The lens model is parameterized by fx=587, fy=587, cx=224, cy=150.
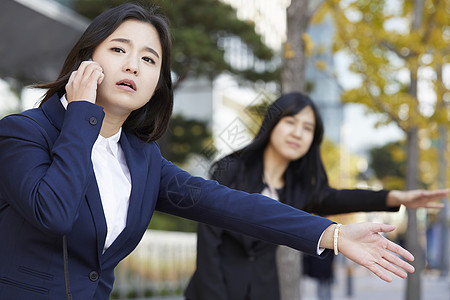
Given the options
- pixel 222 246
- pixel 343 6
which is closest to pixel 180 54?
pixel 343 6

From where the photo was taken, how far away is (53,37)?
39.8 feet

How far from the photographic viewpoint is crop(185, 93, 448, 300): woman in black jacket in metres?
3.23

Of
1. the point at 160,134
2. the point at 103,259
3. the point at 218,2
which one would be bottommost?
the point at 103,259

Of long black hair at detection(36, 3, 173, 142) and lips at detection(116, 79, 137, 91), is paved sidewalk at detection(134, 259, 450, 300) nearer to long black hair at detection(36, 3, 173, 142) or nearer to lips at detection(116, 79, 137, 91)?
long black hair at detection(36, 3, 173, 142)

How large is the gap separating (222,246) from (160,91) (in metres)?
1.42

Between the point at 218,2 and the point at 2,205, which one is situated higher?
the point at 218,2

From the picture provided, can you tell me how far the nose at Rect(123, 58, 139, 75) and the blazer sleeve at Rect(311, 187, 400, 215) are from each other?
6.45 feet

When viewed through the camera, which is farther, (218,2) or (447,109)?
(218,2)

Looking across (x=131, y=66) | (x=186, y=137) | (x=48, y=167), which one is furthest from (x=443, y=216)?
(x=48, y=167)

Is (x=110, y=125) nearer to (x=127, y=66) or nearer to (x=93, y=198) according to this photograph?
(x=127, y=66)

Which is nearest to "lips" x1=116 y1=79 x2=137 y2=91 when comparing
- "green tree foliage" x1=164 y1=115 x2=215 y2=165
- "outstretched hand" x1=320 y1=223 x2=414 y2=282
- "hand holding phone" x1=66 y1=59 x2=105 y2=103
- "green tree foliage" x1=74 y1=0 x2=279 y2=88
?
"hand holding phone" x1=66 y1=59 x2=105 y2=103

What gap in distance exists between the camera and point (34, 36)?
1194 cm

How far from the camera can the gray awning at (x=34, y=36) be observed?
1063 centimetres

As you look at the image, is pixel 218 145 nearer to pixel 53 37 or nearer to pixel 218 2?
pixel 53 37
